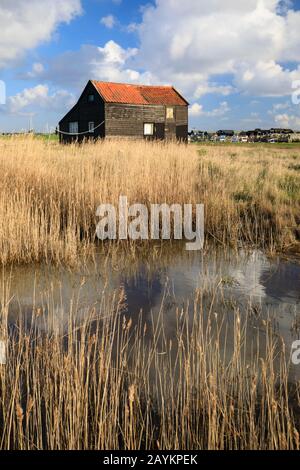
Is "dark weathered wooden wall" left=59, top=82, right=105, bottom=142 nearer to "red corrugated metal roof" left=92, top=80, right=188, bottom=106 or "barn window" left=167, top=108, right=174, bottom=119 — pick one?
"red corrugated metal roof" left=92, top=80, right=188, bottom=106

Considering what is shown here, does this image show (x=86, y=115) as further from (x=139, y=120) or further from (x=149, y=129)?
(x=149, y=129)

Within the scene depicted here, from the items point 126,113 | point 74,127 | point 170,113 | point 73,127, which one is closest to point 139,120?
point 126,113

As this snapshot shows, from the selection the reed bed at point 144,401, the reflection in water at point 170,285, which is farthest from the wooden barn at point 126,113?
the reed bed at point 144,401

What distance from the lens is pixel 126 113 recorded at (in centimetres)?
2916

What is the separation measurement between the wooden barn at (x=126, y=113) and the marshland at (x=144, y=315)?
1903 centimetres

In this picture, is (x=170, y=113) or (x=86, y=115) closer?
(x=86, y=115)

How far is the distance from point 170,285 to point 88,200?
9.73 ft

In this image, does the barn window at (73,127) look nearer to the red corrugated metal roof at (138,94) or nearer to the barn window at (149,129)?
the red corrugated metal roof at (138,94)

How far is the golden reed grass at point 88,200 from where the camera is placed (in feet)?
19.1

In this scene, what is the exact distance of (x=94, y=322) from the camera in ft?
12.4

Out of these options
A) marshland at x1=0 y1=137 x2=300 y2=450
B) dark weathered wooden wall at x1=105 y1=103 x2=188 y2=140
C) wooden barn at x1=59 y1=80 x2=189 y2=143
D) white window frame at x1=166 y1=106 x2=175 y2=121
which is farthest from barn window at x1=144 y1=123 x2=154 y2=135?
marshland at x1=0 y1=137 x2=300 y2=450
